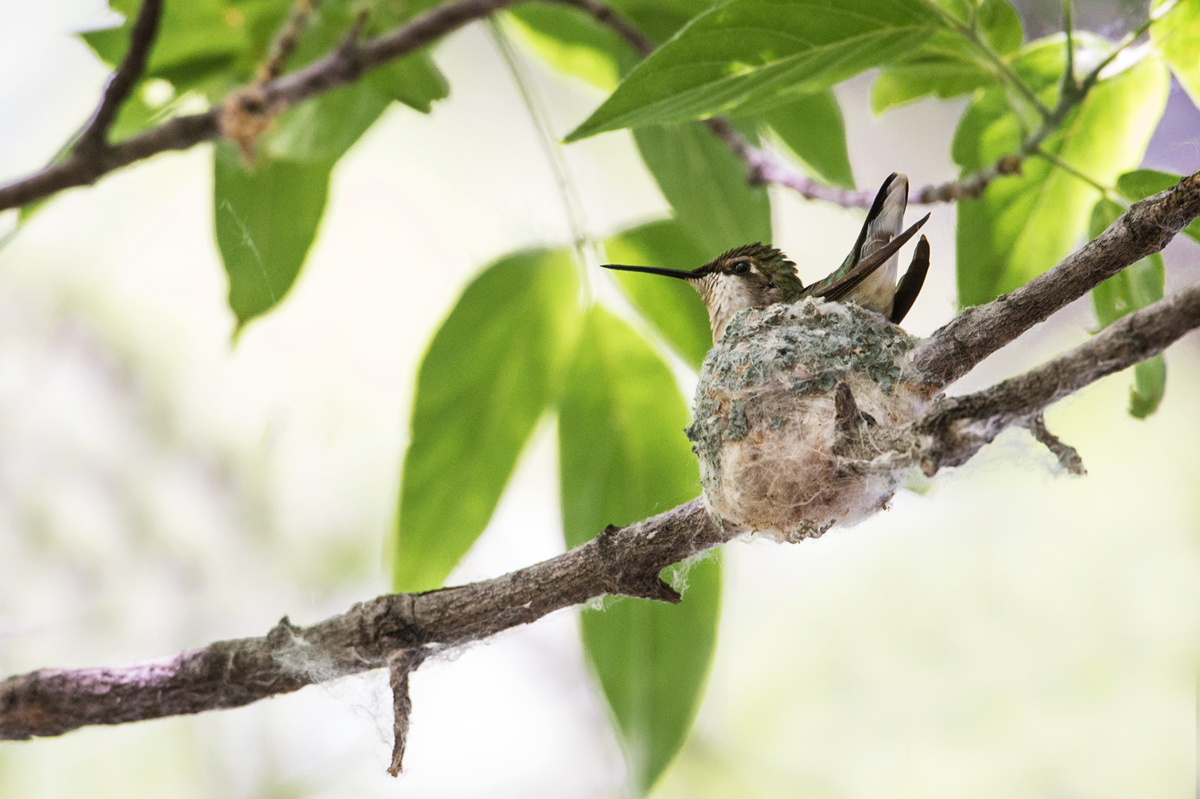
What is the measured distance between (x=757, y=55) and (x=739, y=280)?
629 mm

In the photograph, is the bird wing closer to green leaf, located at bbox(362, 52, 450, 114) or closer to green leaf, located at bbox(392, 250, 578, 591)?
green leaf, located at bbox(392, 250, 578, 591)

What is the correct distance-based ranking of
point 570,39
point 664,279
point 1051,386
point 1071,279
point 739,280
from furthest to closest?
1. point 570,39
2. point 739,280
3. point 664,279
4. point 1071,279
5. point 1051,386

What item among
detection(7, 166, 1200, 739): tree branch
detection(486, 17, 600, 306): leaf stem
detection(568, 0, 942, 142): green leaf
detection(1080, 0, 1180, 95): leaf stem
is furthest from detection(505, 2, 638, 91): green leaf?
detection(7, 166, 1200, 739): tree branch

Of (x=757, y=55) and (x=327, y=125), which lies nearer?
(x=757, y=55)

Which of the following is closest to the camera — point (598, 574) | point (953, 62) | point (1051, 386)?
point (1051, 386)

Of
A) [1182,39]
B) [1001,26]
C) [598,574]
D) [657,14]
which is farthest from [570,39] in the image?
[598,574]

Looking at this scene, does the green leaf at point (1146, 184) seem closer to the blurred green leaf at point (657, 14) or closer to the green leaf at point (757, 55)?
the green leaf at point (757, 55)

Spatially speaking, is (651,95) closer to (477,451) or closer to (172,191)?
(477,451)

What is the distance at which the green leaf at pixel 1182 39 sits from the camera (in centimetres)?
110

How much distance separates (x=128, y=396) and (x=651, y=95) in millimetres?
3107

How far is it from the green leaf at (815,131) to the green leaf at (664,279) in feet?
0.83

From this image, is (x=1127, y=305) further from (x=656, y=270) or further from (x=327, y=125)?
(x=327, y=125)

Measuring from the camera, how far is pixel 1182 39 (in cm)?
112

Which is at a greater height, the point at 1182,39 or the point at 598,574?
the point at 1182,39
